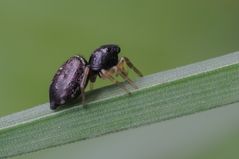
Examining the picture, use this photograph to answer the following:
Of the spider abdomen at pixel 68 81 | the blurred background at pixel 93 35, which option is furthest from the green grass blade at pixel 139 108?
the blurred background at pixel 93 35

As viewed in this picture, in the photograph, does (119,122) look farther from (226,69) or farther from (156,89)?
(226,69)

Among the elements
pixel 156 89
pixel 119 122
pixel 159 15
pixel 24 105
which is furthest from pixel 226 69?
pixel 159 15

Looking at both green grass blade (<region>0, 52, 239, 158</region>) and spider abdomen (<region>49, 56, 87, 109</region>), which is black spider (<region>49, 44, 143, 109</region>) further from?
green grass blade (<region>0, 52, 239, 158</region>)

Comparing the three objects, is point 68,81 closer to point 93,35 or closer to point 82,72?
point 82,72

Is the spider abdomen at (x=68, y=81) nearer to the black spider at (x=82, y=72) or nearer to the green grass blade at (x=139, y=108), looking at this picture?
the black spider at (x=82, y=72)

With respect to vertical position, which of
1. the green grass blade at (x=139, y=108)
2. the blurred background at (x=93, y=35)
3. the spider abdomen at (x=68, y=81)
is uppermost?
the blurred background at (x=93, y=35)

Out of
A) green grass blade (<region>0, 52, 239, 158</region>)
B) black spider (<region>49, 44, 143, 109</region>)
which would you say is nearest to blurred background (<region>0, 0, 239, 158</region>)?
black spider (<region>49, 44, 143, 109</region>)
